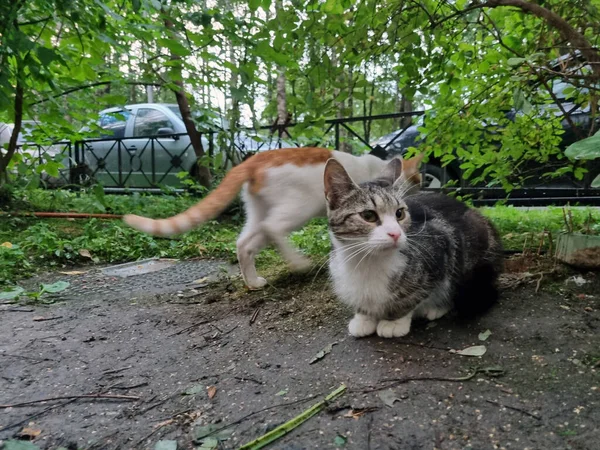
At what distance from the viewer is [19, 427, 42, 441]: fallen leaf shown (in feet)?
4.50

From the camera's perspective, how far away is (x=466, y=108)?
8.99 ft

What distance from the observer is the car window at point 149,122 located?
29.0ft

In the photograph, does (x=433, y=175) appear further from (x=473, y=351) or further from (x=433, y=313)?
(x=473, y=351)

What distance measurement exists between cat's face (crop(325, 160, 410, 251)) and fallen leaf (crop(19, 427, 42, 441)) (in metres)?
1.30

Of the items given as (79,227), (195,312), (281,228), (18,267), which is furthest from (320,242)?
(79,227)

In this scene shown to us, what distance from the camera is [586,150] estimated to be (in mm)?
1023

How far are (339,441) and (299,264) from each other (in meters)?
1.62

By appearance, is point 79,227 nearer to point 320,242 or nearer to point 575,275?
point 320,242

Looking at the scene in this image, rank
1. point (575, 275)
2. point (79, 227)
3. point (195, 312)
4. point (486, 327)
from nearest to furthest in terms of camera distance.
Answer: point (486, 327) < point (575, 275) < point (195, 312) < point (79, 227)

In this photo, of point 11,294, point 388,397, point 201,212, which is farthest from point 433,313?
point 11,294

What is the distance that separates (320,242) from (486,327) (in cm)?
188

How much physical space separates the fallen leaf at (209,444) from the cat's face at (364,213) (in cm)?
88

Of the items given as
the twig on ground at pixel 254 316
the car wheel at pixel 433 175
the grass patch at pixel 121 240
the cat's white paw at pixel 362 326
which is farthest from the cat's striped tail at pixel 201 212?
the car wheel at pixel 433 175

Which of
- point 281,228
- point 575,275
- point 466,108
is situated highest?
point 466,108
